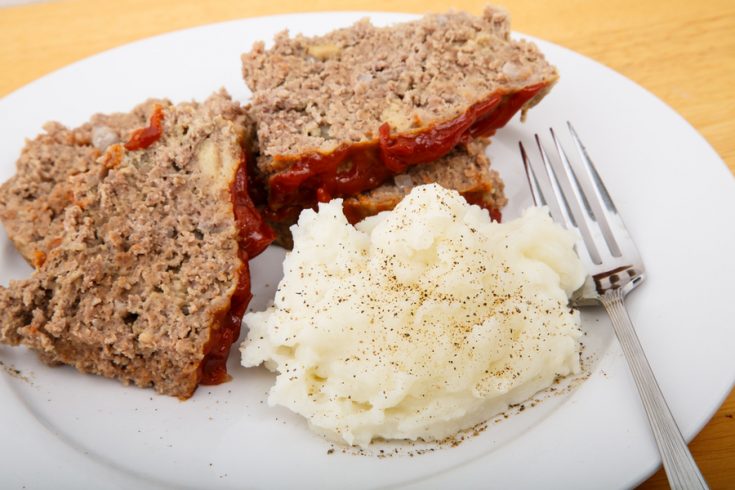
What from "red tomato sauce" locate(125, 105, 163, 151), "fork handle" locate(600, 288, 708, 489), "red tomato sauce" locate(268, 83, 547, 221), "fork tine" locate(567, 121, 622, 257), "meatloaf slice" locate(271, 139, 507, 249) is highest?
"red tomato sauce" locate(125, 105, 163, 151)

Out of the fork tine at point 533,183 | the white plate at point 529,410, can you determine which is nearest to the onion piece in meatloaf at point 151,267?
the white plate at point 529,410

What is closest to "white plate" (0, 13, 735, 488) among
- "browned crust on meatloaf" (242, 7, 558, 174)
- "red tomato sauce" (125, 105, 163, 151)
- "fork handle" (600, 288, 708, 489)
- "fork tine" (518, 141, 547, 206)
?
"fork handle" (600, 288, 708, 489)

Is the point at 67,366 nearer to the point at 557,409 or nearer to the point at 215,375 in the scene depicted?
the point at 215,375

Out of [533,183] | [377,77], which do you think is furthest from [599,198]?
[377,77]

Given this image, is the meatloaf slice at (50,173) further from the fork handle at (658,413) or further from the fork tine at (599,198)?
the fork handle at (658,413)

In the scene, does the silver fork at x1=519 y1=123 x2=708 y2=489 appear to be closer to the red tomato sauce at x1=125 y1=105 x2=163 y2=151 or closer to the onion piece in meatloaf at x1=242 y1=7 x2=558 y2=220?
the onion piece in meatloaf at x1=242 y1=7 x2=558 y2=220

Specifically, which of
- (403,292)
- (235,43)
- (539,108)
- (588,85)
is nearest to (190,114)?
(235,43)
